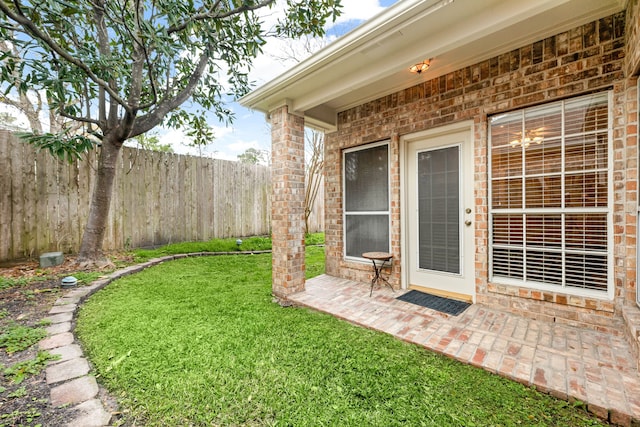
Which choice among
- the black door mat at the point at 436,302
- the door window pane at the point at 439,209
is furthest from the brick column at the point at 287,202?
the door window pane at the point at 439,209

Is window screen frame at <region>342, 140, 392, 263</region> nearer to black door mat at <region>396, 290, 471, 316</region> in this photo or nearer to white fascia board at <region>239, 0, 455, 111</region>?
black door mat at <region>396, 290, 471, 316</region>

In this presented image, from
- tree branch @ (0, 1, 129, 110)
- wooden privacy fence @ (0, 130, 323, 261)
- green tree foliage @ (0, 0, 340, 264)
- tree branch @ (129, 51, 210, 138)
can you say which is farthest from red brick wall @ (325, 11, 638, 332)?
wooden privacy fence @ (0, 130, 323, 261)

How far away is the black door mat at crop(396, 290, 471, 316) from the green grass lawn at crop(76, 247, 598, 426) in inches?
35.5

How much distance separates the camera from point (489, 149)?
283 cm

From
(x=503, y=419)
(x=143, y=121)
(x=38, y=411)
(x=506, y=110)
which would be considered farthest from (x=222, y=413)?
(x=143, y=121)

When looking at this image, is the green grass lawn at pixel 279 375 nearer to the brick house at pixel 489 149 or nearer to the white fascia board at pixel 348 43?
the brick house at pixel 489 149

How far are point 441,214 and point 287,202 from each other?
6.52 ft

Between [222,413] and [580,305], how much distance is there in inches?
122

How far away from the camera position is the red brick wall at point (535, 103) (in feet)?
6.97

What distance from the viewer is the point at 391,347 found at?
2127mm

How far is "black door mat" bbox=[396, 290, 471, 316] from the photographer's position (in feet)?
9.24

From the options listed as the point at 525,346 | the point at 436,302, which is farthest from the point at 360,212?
the point at 525,346

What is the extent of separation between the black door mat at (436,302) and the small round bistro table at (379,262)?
34cm

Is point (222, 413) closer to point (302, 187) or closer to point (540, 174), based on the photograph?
point (302, 187)
